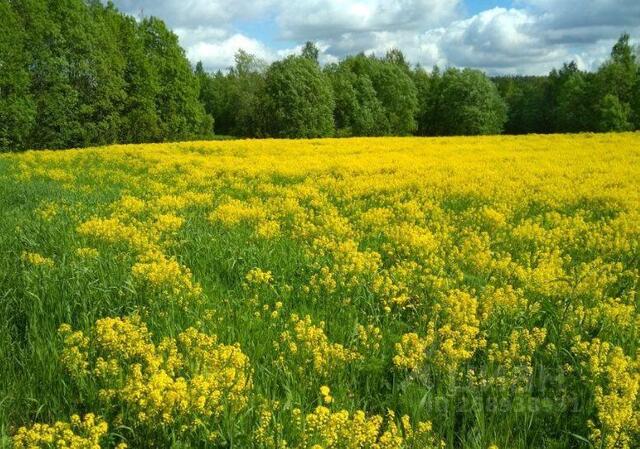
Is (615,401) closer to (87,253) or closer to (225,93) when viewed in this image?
(87,253)

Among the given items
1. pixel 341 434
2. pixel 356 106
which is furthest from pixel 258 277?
pixel 356 106

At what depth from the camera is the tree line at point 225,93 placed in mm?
43375

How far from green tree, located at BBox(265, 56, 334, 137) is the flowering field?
53685 millimetres

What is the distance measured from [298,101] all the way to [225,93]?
30864 millimetres

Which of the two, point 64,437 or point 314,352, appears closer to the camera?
point 64,437

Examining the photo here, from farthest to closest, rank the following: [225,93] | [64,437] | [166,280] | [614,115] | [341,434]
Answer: [225,93] → [614,115] → [166,280] → [341,434] → [64,437]

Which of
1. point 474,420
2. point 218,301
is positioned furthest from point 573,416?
point 218,301

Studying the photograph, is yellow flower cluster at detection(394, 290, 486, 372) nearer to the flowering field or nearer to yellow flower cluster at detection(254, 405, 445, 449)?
the flowering field

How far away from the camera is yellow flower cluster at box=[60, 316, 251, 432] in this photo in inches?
133

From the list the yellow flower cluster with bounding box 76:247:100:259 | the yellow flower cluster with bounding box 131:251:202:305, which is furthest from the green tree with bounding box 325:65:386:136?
the yellow flower cluster with bounding box 131:251:202:305

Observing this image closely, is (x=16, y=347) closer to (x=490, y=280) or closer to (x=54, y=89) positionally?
(x=490, y=280)

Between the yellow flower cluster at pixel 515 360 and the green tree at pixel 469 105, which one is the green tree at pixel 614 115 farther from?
the yellow flower cluster at pixel 515 360

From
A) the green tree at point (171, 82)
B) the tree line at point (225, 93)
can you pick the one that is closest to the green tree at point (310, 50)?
the tree line at point (225, 93)

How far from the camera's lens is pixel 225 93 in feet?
297
